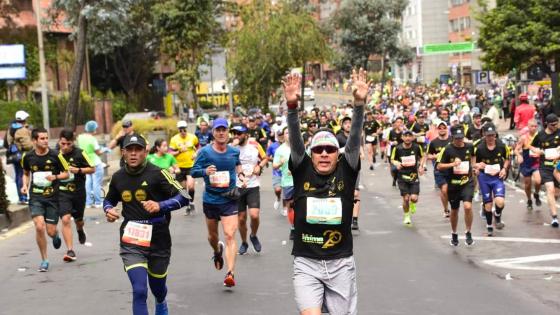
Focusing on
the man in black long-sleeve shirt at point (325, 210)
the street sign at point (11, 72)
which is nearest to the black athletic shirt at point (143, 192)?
the man in black long-sleeve shirt at point (325, 210)

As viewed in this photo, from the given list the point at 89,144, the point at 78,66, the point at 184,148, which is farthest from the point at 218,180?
the point at 78,66

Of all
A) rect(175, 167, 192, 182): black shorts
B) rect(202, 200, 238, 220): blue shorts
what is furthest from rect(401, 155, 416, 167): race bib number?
rect(202, 200, 238, 220): blue shorts

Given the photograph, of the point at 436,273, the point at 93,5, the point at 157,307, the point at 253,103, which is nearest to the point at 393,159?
the point at 436,273

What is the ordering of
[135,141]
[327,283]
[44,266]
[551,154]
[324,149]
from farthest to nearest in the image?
[551,154] < [44,266] < [135,141] < [324,149] < [327,283]

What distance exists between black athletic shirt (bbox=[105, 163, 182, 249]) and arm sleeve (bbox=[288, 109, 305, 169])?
1.89 metres

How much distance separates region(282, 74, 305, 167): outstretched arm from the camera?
261 inches

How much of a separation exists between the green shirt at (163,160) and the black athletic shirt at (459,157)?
5.38m

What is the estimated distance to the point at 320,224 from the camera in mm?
6633

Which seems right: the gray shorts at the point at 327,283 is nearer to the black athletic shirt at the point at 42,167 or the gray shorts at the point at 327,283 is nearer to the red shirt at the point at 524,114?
the black athletic shirt at the point at 42,167

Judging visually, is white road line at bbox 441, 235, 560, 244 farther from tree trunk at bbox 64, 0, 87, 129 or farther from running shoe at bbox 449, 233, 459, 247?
tree trunk at bbox 64, 0, 87, 129

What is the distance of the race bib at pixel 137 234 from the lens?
26.6ft

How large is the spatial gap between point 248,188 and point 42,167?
2794 mm

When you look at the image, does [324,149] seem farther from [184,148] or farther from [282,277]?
[184,148]

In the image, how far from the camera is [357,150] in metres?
6.76
